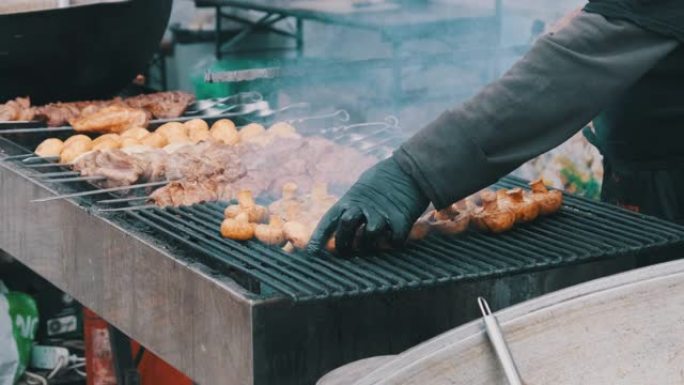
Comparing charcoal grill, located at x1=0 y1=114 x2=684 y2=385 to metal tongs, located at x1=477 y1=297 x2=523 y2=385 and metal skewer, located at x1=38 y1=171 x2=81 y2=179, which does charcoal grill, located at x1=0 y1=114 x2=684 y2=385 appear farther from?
metal tongs, located at x1=477 y1=297 x2=523 y2=385

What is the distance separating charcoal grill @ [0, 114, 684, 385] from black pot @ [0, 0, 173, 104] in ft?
4.28

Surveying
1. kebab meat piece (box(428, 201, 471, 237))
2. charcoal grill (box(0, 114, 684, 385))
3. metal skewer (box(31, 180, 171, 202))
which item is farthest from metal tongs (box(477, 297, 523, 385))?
metal skewer (box(31, 180, 171, 202))

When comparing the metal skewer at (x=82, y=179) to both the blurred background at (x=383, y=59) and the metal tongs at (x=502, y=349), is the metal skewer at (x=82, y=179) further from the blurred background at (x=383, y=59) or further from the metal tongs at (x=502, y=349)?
the metal tongs at (x=502, y=349)

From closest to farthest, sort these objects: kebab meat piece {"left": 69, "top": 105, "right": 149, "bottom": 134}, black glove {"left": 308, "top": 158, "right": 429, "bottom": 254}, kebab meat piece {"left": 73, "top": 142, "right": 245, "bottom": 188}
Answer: black glove {"left": 308, "top": 158, "right": 429, "bottom": 254} < kebab meat piece {"left": 73, "top": 142, "right": 245, "bottom": 188} < kebab meat piece {"left": 69, "top": 105, "right": 149, "bottom": 134}

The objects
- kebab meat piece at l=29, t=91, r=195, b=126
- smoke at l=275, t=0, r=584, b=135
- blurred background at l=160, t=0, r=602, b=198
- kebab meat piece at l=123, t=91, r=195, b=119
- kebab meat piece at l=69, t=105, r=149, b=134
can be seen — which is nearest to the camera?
kebab meat piece at l=69, t=105, r=149, b=134

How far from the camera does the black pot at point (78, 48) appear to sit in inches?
197

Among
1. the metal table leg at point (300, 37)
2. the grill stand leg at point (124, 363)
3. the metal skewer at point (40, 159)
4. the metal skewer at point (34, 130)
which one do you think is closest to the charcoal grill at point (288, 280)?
the metal skewer at point (40, 159)

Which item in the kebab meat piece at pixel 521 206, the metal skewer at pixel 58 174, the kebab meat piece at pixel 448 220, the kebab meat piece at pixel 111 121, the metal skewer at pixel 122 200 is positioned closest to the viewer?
the kebab meat piece at pixel 448 220

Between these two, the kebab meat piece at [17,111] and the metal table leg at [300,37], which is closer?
the kebab meat piece at [17,111]

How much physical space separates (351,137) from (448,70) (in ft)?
10.8

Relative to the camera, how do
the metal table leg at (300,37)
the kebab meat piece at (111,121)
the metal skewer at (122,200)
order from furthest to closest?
1. the metal table leg at (300,37)
2. the kebab meat piece at (111,121)
3. the metal skewer at (122,200)

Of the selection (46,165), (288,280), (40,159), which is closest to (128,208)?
(46,165)

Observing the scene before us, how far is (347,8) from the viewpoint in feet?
27.6

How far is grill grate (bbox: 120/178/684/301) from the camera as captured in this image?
300 centimetres
